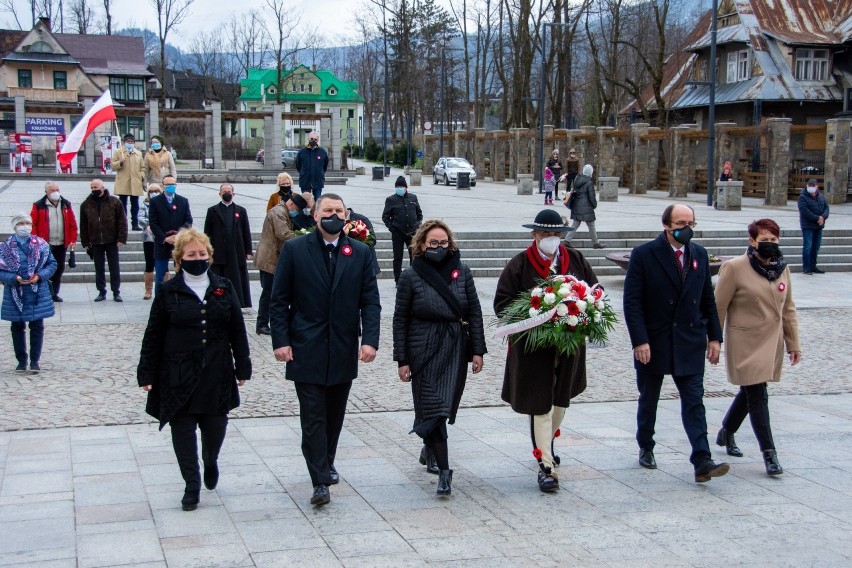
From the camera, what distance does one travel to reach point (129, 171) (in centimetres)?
1973

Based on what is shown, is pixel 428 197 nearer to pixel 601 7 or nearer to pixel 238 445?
pixel 601 7

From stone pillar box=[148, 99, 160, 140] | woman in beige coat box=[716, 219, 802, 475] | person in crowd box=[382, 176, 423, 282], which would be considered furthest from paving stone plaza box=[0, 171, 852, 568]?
stone pillar box=[148, 99, 160, 140]

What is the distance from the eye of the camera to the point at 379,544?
18.1 feet

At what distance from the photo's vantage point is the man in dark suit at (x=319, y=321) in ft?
20.1

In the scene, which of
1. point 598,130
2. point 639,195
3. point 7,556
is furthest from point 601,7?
point 7,556

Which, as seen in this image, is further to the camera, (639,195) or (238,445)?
(639,195)

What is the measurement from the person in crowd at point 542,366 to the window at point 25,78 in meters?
76.2

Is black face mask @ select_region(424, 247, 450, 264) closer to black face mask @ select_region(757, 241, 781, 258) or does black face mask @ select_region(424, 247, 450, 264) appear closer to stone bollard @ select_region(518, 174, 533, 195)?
black face mask @ select_region(757, 241, 781, 258)

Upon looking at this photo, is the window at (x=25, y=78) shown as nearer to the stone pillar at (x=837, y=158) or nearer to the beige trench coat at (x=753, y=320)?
the stone pillar at (x=837, y=158)

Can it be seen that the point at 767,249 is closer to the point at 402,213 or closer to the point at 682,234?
the point at 682,234

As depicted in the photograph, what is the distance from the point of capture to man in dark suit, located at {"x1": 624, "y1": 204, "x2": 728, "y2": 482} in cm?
678

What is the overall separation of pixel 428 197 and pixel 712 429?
29909 millimetres

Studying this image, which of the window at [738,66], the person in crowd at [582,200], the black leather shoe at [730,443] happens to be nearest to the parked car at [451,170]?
the window at [738,66]

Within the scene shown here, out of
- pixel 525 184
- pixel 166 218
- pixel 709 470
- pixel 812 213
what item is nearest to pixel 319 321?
pixel 709 470
